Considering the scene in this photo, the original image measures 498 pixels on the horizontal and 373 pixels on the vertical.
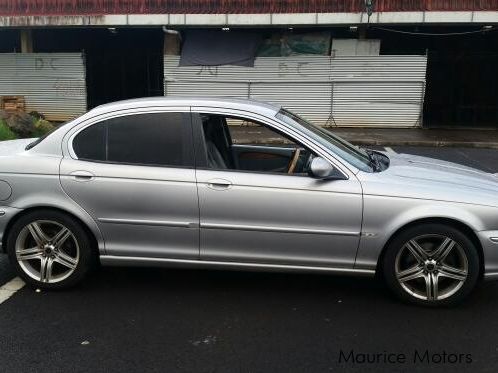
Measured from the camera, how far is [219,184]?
403 cm

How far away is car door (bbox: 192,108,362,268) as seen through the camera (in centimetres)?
396

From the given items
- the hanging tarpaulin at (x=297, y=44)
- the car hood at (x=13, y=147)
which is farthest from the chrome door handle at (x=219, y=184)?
the hanging tarpaulin at (x=297, y=44)

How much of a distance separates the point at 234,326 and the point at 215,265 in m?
0.55

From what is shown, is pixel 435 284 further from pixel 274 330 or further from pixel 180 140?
pixel 180 140

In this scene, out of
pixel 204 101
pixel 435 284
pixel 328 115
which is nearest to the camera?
pixel 435 284

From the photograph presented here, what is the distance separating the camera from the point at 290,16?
15.5 metres

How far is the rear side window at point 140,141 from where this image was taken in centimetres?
417

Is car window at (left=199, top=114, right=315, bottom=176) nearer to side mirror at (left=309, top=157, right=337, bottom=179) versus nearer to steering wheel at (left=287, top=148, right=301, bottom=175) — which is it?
steering wheel at (left=287, top=148, right=301, bottom=175)

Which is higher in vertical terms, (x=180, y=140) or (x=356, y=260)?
(x=180, y=140)

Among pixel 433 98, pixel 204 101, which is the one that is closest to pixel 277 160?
pixel 204 101

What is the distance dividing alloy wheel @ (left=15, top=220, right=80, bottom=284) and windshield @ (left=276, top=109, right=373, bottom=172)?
193 cm

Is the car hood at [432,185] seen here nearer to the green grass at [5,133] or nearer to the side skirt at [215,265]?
the side skirt at [215,265]

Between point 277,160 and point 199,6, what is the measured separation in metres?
12.5

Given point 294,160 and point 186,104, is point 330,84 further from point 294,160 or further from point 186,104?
point 186,104
